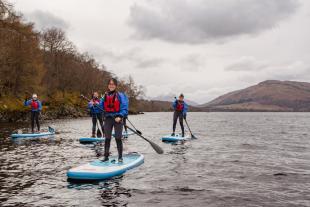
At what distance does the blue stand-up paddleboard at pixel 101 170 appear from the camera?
32.6 feet

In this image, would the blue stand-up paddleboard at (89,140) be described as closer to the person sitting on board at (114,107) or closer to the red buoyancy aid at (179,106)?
the red buoyancy aid at (179,106)

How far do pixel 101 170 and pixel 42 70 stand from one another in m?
47.8

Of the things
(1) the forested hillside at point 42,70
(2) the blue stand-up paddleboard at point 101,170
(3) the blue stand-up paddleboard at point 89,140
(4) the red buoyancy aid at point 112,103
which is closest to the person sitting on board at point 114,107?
(4) the red buoyancy aid at point 112,103

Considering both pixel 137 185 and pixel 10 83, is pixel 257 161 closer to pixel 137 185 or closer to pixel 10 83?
pixel 137 185

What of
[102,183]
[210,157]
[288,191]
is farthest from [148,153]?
[288,191]

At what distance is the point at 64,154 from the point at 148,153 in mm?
4180

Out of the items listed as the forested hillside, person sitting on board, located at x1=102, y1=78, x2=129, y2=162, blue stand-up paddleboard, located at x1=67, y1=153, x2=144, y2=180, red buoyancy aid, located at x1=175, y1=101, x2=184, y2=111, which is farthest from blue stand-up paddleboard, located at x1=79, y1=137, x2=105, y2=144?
the forested hillside

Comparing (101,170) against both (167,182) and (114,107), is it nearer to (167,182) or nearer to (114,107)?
(167,182)

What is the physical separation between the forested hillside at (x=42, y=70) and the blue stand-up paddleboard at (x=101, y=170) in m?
28.5

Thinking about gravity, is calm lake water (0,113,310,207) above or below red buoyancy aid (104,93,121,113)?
below

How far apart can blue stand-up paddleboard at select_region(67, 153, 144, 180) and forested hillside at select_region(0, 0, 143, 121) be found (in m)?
28.5

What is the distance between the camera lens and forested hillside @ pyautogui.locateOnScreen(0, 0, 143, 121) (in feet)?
147

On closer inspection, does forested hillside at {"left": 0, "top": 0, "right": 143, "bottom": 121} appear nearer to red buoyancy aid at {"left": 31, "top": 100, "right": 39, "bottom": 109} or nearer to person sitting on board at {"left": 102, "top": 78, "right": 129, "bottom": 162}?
red buoyancy aid at {"left": 31, "top": 100, "right": 39, "bottom": 109}

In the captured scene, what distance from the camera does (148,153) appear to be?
16500 mm
